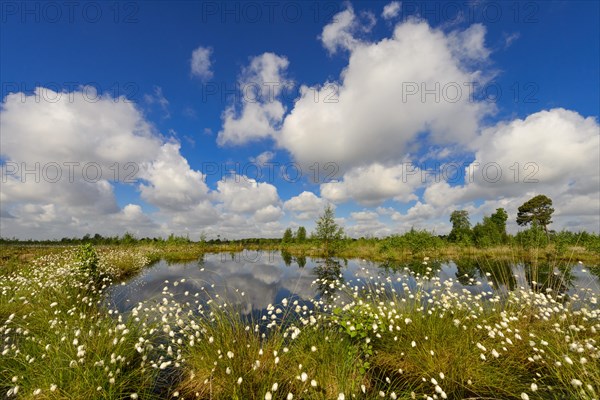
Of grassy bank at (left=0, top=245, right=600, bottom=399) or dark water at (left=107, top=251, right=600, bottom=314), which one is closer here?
grassy bank at (left=0, top=245, right=600, bottom=399)

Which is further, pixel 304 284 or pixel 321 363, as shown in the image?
pixel 304 284

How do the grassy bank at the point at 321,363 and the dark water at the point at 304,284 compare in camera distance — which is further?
the dark water at the point at 304,284

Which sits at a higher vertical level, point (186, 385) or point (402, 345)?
point (402, 345)

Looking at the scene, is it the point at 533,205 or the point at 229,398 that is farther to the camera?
the point at 533,205

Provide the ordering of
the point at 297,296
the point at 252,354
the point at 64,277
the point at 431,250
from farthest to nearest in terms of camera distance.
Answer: the point at 431,250, the point at 297,296, the point at 64,277, the point at 252,354

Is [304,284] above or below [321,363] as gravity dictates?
below

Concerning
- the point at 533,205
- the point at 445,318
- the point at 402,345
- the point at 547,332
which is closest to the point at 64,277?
the point at 402,345

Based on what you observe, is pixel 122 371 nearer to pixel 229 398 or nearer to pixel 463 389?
pixel 229 398

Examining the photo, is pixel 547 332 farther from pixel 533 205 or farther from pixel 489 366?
pixel 533 205

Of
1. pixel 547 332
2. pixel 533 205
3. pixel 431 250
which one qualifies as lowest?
pixel 431 250

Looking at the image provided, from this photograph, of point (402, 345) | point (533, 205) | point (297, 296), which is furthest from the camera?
point (533, 205)

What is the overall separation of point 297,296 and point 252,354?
7404 millimetres

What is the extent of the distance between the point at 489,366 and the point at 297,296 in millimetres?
8455

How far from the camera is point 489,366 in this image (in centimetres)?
450
